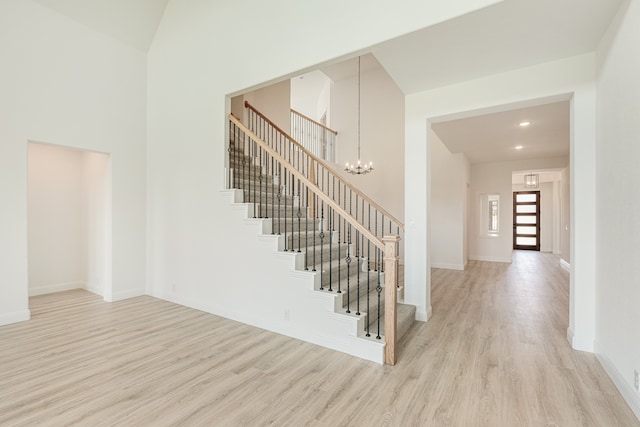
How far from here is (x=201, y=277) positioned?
4324mm

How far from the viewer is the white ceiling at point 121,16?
4.27 m

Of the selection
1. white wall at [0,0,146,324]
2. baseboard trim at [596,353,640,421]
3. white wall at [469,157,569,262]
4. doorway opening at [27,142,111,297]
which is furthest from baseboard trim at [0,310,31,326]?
white wall at [469,157,569,262]

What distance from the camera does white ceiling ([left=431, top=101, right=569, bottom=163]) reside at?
472 centimetres

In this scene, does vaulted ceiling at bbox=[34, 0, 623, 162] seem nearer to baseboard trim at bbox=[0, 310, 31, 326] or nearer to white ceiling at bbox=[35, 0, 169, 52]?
white ceiling at bbox=[35, 0, 169, 52]

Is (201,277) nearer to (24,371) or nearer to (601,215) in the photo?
(24,371)

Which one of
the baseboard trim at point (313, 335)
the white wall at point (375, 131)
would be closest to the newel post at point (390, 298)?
the baseboard trim at point (313, 335)

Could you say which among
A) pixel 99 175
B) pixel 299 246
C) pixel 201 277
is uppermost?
pixel 99 175

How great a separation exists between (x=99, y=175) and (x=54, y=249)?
1.54 m

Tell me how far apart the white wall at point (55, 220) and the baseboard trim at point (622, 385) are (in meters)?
7.35

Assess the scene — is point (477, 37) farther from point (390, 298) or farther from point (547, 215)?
point (547, 215)

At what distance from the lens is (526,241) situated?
12.6 meters

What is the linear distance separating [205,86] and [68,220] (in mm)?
3596

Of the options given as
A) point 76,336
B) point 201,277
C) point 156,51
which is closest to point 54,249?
point 76,336

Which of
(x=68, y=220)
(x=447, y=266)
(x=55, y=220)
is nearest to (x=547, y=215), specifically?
(x=447, y=266)
